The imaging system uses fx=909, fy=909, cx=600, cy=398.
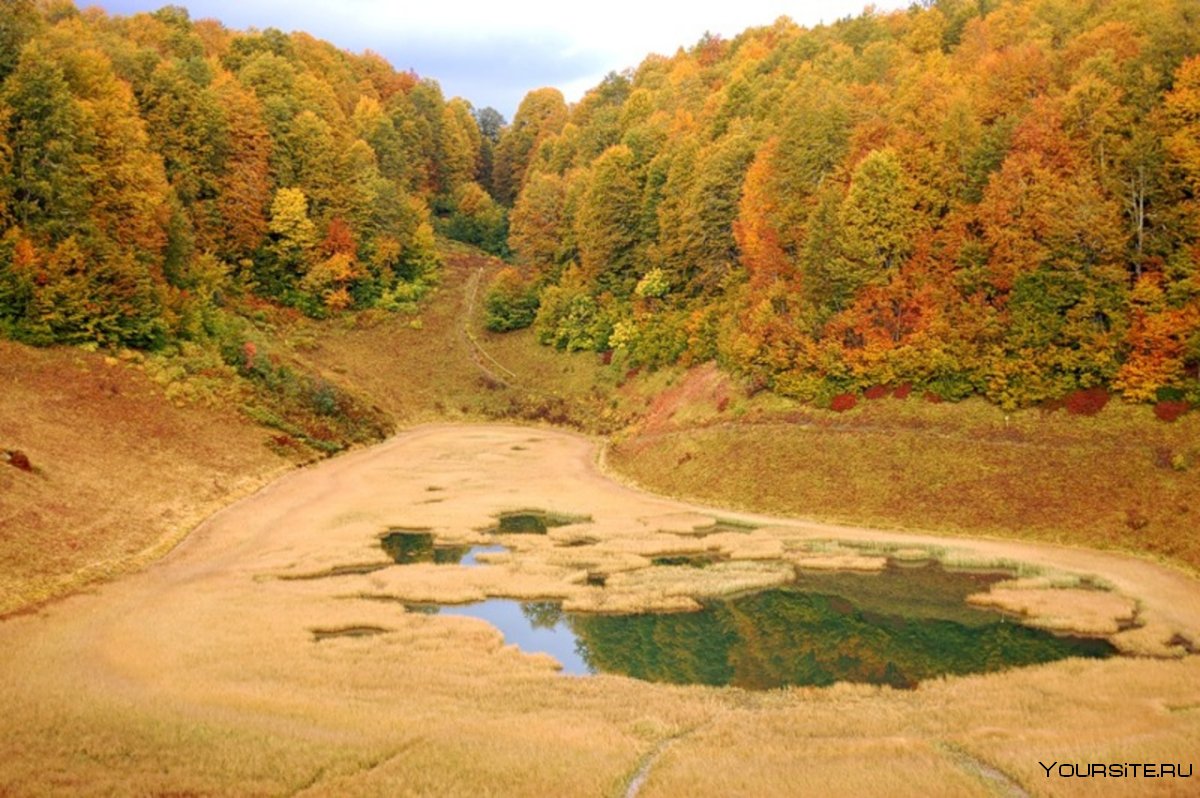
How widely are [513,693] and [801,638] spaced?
9.05m

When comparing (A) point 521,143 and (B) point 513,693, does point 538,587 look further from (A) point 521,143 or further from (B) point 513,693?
(A) point 521,143

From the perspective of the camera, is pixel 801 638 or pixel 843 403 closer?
pixel 801 638

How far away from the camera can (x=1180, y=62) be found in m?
44.4

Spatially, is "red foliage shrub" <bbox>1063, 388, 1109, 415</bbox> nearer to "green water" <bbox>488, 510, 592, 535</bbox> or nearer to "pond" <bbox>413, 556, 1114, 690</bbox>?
"pond" <bbox>413, 556, 1114, 690</bbox>

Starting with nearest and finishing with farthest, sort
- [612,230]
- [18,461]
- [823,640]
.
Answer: [823,640]
[18,461]
[612,230]

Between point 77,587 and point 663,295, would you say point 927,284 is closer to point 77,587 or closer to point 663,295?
point 663,295

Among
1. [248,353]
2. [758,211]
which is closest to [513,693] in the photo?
[248,353]

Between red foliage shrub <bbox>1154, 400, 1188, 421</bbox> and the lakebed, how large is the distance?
930 cm

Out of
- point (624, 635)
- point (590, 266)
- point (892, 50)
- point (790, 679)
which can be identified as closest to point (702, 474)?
point (624, 635)

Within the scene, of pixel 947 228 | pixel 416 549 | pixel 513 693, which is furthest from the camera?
pixel 947 228

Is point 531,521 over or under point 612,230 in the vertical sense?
under

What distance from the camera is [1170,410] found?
39000 millimetres

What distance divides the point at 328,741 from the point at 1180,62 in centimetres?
4901

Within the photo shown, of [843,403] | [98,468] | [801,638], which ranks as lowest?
[801,638]
